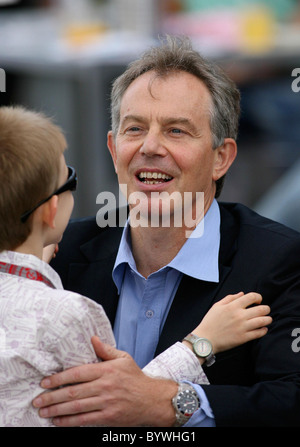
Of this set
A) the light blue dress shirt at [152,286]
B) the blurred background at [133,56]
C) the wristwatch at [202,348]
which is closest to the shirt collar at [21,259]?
the wristwatch at [202,348]

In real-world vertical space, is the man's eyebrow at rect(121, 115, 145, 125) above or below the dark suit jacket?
above

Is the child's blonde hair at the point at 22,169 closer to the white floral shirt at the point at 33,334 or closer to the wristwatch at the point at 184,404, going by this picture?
the white floral shirt at the point at 33,334

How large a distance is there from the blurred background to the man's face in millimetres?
4229

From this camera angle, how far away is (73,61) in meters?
7.11

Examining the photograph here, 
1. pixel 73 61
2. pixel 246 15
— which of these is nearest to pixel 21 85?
pixel 73 61

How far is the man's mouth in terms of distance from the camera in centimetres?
259

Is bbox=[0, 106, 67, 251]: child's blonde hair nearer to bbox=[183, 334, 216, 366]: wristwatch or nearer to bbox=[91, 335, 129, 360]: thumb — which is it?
bbox=[91, 335, 129, 360]: thumb

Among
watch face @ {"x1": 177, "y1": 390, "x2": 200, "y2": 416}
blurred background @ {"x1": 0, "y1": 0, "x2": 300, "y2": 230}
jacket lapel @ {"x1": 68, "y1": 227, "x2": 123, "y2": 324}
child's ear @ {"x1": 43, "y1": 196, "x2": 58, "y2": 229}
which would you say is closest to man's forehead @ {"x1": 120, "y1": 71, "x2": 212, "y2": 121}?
jacket lapel @ {"x1": 68, "y1": 227, "x2": 123, "y2": 324}

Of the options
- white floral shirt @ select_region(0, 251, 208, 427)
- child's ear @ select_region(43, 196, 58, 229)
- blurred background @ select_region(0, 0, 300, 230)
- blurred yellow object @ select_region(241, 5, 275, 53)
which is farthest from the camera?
blurred yellow object @ select_region(241, 5, 275, 53)

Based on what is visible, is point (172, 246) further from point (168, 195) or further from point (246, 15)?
point (246, 15)

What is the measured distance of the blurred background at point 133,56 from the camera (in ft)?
23.0

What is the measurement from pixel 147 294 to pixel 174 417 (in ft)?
1.76

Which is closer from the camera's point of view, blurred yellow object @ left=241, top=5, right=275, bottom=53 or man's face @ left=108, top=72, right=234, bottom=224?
man's face @ left=108, top=72, right=234, bottom=224

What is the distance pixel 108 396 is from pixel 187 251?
711 millimetres
